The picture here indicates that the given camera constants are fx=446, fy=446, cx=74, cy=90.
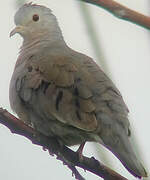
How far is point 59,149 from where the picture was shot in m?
2.02

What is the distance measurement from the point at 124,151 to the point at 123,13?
99 cm

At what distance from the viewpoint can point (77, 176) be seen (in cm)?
186

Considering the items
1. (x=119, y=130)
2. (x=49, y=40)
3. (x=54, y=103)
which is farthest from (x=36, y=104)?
(x=49, y=40)

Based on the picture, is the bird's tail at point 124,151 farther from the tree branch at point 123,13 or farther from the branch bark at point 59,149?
the tree branch at point 123,13

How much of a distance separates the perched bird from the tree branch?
2.75 ft

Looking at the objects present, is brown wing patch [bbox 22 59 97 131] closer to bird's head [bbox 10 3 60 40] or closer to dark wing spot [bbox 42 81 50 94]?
dark wing spot [bbox 42 81 50 94]

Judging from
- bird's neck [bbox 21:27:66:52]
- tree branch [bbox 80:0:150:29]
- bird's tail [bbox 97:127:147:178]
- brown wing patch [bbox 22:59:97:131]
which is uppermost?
tree branch [bbox 80:0:150:29]

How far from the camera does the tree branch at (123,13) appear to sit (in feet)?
4.04

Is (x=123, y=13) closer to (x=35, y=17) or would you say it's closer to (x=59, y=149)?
(x=59, y=149)

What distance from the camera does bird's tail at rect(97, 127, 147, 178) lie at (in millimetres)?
1931

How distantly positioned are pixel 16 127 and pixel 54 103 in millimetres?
707

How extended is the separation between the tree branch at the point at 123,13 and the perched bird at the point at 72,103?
837 mm

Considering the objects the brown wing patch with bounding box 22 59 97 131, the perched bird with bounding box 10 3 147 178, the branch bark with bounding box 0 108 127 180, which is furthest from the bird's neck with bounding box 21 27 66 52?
the branch bark with bounding box 0 108 127 180

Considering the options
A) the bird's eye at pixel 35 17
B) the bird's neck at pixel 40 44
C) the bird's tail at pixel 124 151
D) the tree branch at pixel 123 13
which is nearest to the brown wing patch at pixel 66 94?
the bird's tail at pixel 124 151
